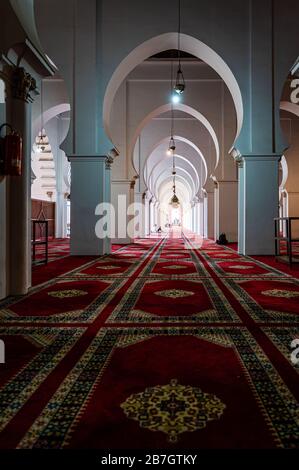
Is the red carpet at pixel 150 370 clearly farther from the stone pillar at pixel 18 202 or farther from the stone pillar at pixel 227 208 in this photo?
the stone pillar at pixel 227 208

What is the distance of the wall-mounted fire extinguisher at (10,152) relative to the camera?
3.30 meters

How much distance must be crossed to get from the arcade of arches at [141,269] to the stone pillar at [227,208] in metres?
0.05

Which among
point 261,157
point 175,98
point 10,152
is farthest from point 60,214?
point 10,152

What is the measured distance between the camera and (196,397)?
151cm

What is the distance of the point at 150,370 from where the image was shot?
181 cm

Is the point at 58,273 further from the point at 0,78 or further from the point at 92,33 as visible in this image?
the point at 92,33

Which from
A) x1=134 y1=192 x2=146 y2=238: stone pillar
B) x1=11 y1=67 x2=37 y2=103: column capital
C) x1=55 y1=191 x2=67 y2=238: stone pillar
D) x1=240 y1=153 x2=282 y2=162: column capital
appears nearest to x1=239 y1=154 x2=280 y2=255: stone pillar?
x1=240 y1=153 x2=282 y2=162: column capital

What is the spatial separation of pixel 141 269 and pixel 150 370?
12.8 feet

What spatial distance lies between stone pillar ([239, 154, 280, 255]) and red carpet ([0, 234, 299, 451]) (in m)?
4.09

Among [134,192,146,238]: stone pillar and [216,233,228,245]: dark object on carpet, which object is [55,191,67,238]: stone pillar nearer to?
[134,192,146,238]: stone pillar

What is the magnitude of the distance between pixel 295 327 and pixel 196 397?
1.35 metres

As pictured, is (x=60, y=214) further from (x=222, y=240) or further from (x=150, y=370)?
(x=150, y=370)

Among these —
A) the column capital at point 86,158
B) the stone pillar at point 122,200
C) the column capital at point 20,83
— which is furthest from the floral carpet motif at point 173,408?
the stone pillar at point 122,200
